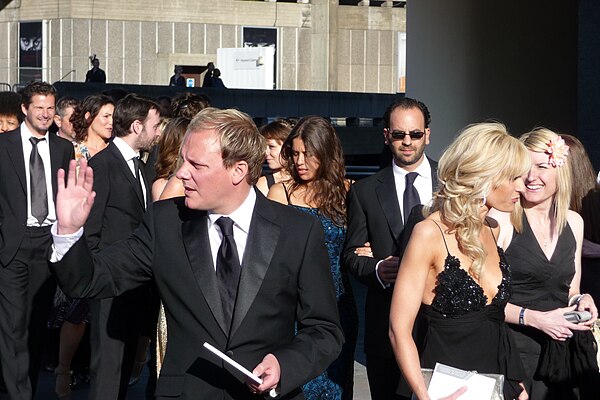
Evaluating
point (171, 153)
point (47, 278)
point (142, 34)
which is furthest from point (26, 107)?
point (142, 34)

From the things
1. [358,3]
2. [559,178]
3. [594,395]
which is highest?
[358,3]

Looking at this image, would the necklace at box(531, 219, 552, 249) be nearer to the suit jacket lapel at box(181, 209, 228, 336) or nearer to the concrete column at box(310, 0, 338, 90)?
the suit jacket lapel at box(181, 209, 228, 336)

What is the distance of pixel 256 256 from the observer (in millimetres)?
3982

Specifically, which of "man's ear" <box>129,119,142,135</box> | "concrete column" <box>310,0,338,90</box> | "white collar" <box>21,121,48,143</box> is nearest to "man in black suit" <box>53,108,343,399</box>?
"man's ear" <box>129,119,142,135</box>

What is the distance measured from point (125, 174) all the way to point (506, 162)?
11.3 ft

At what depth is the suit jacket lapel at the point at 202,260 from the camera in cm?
391

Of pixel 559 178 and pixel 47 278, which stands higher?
pixel 559 178

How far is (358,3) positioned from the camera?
1938 inches

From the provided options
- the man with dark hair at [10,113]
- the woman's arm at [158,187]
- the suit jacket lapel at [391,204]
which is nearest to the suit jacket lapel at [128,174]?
the woman's arm at [158,187]

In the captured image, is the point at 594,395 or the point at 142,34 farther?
the point at 142,34

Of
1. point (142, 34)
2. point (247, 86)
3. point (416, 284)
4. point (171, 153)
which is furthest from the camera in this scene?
point (142, 34)

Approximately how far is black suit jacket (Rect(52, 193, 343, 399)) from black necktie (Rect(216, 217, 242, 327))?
0.04m

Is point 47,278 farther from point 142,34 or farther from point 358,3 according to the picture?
point 358,3

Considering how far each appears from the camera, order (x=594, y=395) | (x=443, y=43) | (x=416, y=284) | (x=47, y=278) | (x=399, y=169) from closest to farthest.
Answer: (x=416, y=284) < (x=594, y=395) < (x=399, y=169) < (x=47, y=278) < (x=443, y=43)
